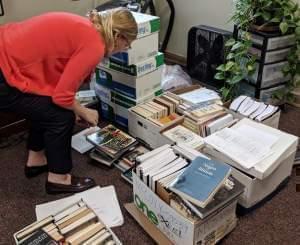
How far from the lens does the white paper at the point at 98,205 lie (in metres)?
1.69

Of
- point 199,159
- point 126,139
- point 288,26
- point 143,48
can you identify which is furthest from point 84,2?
point 199,159

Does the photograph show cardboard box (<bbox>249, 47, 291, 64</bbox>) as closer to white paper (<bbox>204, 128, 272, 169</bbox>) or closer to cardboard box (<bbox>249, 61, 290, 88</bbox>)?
cardboard box (<bbox>249, 61, 290, 88</bbox>)

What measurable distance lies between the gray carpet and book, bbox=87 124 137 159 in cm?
10

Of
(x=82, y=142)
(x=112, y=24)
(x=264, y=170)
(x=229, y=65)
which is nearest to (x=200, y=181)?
(x=264, y=170)

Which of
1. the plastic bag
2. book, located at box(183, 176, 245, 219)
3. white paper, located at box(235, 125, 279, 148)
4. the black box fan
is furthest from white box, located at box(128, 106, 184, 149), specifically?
the black box fan

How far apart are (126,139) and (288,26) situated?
122cm

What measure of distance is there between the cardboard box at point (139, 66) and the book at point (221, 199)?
3.06 ft

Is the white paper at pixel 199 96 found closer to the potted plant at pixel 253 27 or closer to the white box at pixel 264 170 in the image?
the potted plant at pixel 253 27

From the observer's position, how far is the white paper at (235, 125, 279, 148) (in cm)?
171

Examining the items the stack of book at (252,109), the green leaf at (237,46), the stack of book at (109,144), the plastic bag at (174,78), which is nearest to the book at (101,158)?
the stack of book at (109,144)

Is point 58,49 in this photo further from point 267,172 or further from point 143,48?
point 267,172

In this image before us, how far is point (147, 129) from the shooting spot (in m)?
2.08

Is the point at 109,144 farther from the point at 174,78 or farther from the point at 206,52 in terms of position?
the point at 206,52

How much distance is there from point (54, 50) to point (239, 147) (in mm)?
941
